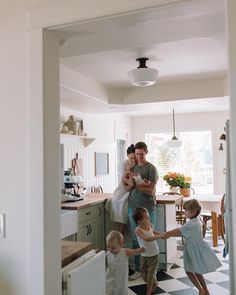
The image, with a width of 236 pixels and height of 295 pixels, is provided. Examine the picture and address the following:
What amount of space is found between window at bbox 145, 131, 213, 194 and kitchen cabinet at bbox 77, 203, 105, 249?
3857 millimetres

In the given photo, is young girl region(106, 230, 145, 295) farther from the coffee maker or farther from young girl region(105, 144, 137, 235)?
the coffee maker

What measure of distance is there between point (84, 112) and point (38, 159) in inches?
158

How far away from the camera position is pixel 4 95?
61.3 inches

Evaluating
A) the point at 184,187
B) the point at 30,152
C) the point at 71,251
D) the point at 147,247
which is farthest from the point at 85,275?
the point at 184,187

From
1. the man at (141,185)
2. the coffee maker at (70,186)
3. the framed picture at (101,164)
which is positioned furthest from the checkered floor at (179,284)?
the framed picture at (101,164)

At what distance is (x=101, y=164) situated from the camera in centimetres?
606

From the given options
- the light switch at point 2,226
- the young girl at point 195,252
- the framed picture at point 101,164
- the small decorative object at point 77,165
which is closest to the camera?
the light switch at point 2,226

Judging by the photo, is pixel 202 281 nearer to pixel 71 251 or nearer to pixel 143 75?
pixel 71 251

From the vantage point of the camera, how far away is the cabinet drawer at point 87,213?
350cm

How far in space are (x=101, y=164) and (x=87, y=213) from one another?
2466 mm

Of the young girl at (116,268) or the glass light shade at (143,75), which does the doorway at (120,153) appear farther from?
the young girl at (116,268)

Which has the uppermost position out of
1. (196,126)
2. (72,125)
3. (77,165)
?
(196,126)

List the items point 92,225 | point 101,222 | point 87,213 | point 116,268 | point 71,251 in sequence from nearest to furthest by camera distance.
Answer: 1. point 71,251
2. point 116,268
3. point 87,213
4. point 92,225
5. point 101,222

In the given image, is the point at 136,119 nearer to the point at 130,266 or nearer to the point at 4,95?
the point at 130,266
